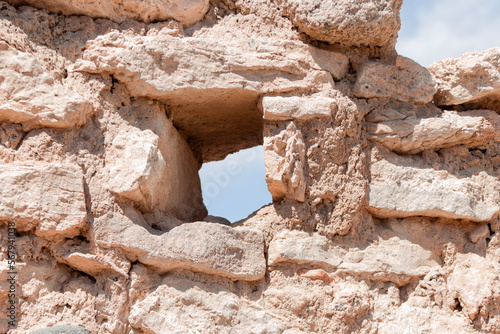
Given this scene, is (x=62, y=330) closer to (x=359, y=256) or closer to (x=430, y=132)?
(x=359, y=256)

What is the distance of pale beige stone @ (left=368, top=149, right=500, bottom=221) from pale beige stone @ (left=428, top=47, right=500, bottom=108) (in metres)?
0.41

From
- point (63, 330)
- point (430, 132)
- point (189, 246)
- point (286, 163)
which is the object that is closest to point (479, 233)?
point (430, 132)

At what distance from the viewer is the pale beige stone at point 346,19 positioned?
2.78m

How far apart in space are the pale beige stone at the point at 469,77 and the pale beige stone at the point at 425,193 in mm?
414

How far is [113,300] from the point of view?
2.38 m

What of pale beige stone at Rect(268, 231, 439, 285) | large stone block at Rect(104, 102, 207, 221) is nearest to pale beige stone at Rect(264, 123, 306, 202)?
pale beige stone at Rect(268, 231, 439, 285)

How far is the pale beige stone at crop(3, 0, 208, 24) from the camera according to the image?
2.76 metres

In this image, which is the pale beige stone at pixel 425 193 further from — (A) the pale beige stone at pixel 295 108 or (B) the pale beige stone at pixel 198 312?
(B) the pale beige stone at pixel 198 312

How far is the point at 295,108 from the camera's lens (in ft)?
8.98

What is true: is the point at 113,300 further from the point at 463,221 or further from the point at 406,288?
the point at 463,221

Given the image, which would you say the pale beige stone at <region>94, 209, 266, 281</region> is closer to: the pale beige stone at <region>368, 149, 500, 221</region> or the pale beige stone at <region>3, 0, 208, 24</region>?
the pale beige stone at <region>368, 149, 500, 221</region>

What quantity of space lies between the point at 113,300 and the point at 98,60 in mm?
Result: 1056

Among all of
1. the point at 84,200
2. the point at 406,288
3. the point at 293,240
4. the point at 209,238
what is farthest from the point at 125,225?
the point at 406,288

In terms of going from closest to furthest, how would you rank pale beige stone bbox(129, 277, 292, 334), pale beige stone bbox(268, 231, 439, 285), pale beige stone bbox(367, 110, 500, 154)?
pale beige stone bbox(129, 277, 292, 334), pale beige stone bbox(268, 231, 439, 285), pale beige stone bbox(367, 110, 500, 154)
